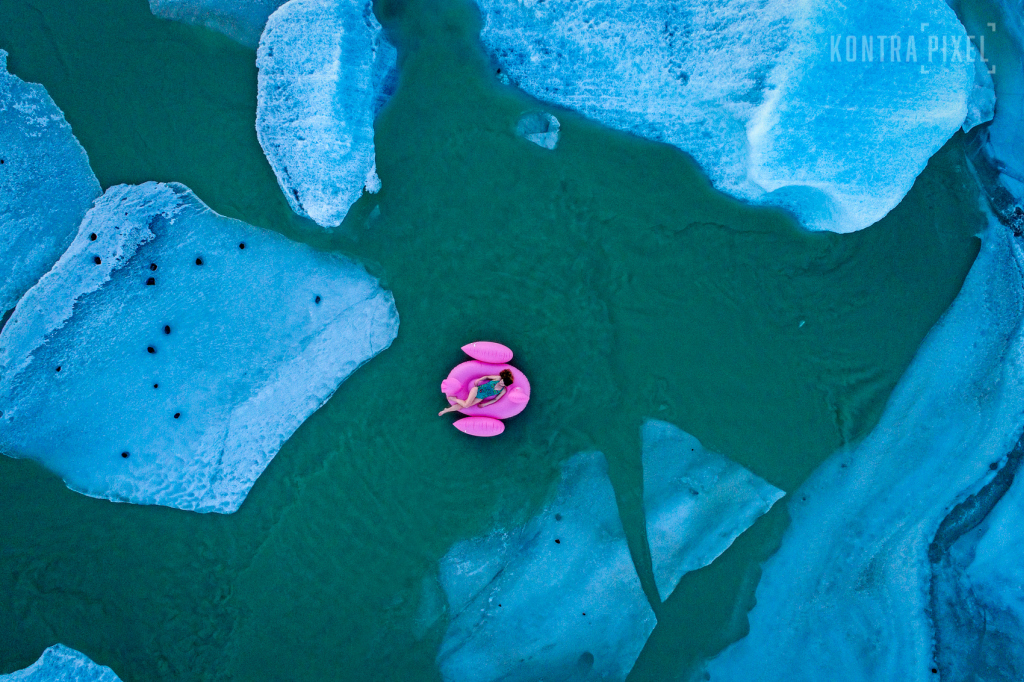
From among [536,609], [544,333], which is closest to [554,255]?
[544,333]

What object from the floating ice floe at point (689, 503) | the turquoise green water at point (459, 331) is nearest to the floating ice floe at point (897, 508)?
the turquoise green water at point (459, 331)

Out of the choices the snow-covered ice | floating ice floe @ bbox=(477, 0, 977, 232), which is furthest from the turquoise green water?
floating ice floe @ bbox=(477, 0, 977, 232)

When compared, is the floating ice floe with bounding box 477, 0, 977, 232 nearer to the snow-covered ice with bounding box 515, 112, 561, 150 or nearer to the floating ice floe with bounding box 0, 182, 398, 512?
the snow-covered ice with bounding box 515, 112, 561, 150

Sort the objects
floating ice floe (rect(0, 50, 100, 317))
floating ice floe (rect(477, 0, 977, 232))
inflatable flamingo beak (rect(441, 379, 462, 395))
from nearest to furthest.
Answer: floating ice floe (rect(477, 0, 977, 232)) < inflatable flamingo beak (rect(441, 379, 462, 395)) < floating ice floe (rect(0, 50, 100, 317))

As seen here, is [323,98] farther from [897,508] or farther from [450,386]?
[897,508]

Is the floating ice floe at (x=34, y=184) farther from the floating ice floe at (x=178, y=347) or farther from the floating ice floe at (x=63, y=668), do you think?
the floating ice floe at (x=63, y=668)
